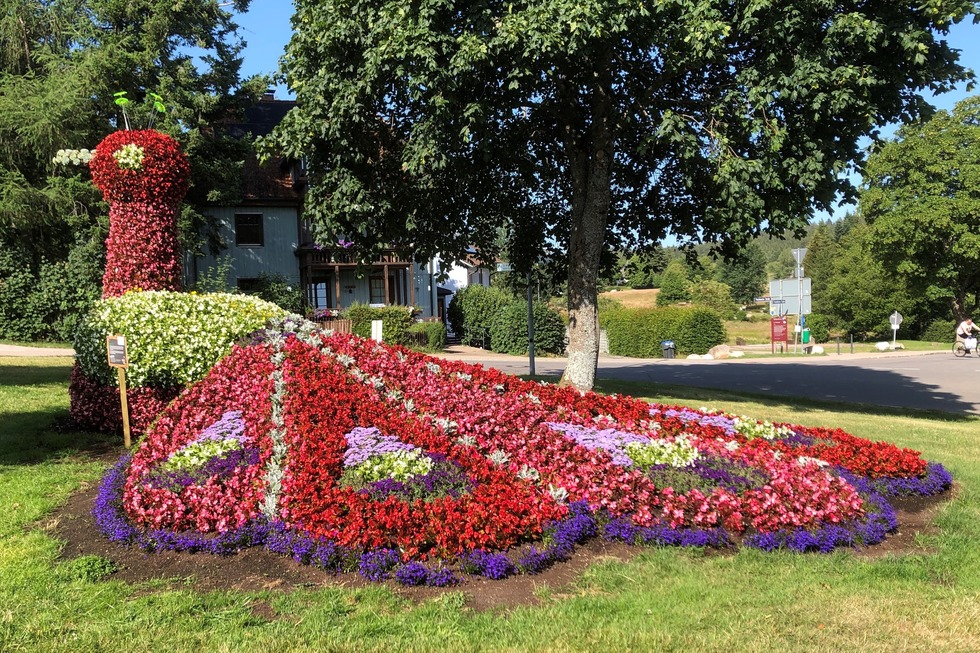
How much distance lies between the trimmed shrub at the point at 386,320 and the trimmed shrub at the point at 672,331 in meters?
11.8

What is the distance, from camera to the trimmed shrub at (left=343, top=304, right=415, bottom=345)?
2677 centimetres

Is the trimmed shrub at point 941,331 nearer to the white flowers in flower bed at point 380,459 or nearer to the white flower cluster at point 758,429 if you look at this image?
the white flower cluster at point 758,429

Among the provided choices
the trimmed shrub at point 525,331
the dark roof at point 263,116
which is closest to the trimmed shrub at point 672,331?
the trimmed shrub at point 525,331

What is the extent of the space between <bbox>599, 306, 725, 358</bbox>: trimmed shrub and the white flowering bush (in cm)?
2785

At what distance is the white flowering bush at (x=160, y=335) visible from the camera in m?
7.09

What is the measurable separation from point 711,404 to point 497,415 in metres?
7.33

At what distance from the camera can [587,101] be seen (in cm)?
1224

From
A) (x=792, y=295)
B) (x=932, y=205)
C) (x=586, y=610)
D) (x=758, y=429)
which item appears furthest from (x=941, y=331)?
(x=586, y=610)

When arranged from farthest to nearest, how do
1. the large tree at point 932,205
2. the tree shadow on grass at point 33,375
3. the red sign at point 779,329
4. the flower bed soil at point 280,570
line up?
the large tree at point 932,205
the red sign at point 779,329
the tree shadow on grass at point 33,375
the flower bed soil at point 280,570

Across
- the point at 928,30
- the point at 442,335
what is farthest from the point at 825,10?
the point at 442,335

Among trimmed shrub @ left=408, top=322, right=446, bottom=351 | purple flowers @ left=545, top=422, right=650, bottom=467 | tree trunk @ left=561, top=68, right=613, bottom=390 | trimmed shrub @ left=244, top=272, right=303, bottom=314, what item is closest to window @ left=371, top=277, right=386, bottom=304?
trimmed shrub @ left=408, top=322, right=446, bottom=351

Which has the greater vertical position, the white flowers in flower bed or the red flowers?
the red flowers

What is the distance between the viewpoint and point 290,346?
24.5ft

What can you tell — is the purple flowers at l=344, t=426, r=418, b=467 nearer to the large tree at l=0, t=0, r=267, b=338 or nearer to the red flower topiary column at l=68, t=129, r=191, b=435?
the red flower topiary column at l=68, t=129, r=191, b=435
